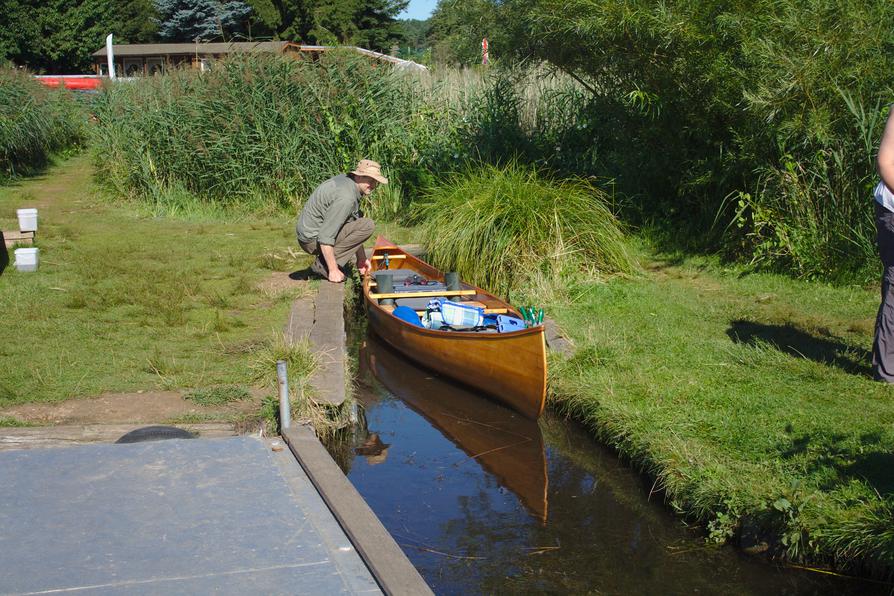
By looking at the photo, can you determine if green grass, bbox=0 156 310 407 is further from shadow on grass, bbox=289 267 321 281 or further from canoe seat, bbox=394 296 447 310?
canoe seat, bbox=394 296 447 310

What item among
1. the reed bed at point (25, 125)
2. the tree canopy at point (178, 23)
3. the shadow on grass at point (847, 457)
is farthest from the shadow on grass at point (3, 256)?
the tree canopy at point (178, 23)

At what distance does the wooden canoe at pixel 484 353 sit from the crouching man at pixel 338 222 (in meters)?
0.87

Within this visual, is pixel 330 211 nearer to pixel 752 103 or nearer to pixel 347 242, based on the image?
pixel 347 242

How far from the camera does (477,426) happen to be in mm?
7684

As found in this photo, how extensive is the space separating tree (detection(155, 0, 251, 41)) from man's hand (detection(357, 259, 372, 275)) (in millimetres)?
44893

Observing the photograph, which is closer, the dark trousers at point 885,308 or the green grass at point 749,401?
the green grass at point 749,401

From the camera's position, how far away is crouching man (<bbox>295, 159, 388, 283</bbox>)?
1019 cm

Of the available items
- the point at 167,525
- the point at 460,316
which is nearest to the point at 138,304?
the point at 460,316

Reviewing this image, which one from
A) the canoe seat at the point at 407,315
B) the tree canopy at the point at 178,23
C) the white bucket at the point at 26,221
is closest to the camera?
the canoe seat at the point at 407,315

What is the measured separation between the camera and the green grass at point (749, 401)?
Result: 202 inches

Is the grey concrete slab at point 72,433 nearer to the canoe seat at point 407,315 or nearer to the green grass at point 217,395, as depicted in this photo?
the green grass at point 217,395

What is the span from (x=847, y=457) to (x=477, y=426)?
9.70 feet

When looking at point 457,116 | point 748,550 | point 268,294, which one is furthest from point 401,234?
point 748,550

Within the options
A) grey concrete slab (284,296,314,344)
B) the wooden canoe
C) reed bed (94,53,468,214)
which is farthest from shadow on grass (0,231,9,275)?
reed bed (94,53,468,214)
